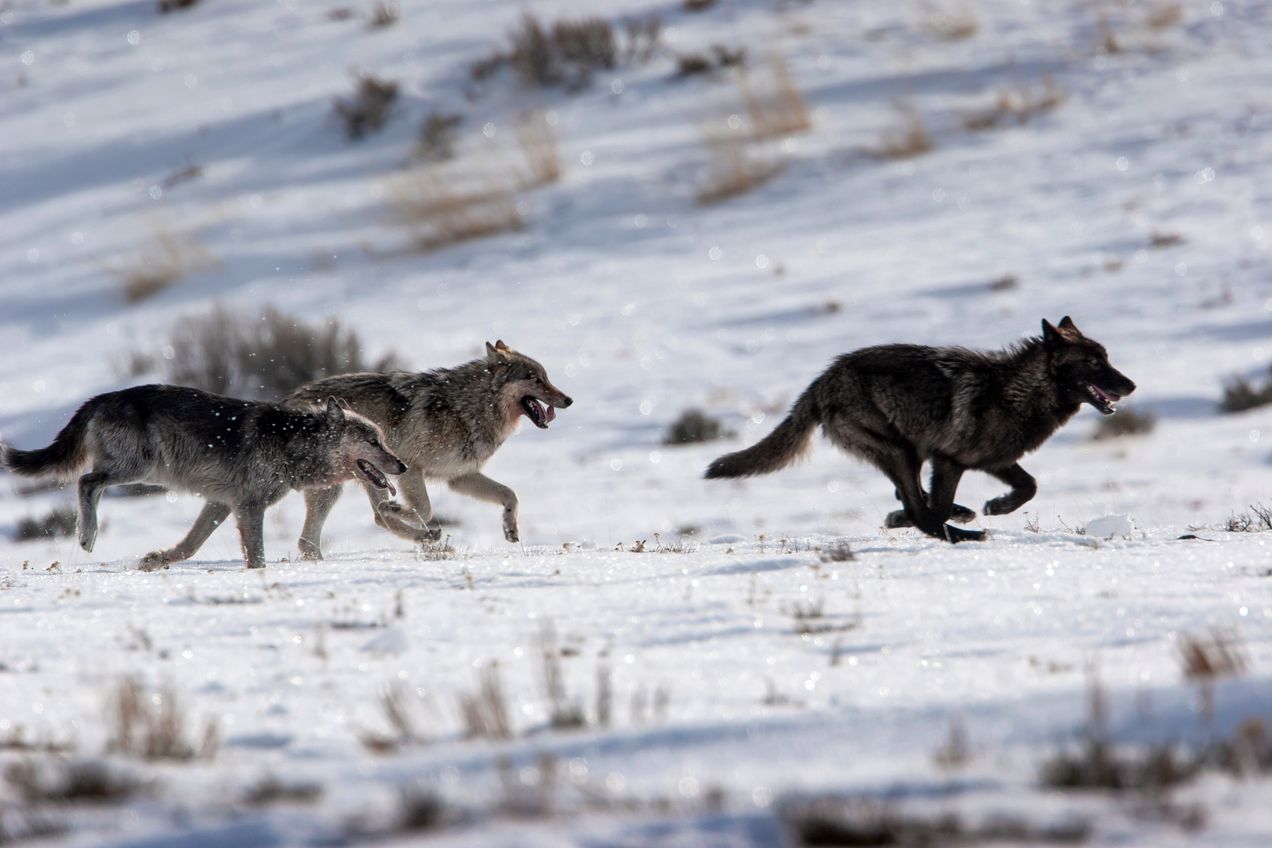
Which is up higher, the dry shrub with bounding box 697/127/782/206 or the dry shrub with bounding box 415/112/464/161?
the dry shrub with bounding box 415/112/464/161

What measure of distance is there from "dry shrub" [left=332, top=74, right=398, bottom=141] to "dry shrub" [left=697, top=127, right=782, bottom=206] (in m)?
5.84

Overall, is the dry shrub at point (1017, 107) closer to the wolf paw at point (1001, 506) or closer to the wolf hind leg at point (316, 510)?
the wolf paw at point (1001, 506)

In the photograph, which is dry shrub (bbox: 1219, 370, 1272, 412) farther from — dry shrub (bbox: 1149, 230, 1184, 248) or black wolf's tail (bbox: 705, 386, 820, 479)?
black wolf's tail (bbox: 705, 386, 820, 479)

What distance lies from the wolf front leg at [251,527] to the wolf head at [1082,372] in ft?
16.5

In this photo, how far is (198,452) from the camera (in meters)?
8.51

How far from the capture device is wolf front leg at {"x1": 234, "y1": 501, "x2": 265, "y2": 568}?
8336mm

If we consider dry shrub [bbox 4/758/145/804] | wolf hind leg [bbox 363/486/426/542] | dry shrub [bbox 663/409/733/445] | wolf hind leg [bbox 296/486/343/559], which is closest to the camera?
dry shrub [bbox 4/758/145/804]

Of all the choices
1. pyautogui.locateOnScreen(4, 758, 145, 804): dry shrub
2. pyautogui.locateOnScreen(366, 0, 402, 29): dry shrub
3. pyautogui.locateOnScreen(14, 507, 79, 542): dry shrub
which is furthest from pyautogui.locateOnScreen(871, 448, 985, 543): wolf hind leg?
pyautogui.locateOnScreen(366, 0, 402, 29): dry shrub

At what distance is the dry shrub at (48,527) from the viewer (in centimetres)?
1171

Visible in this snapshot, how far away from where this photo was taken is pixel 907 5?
24781 mm

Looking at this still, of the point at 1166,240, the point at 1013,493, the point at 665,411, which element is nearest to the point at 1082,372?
the point at 1013,493

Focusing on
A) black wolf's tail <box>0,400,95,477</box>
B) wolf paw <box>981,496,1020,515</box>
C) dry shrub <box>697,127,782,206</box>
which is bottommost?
wolf paw <box>981,496,1020,515</box>

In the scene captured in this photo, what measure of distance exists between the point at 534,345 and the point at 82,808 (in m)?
13.3

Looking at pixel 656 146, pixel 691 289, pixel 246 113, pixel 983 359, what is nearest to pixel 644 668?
pixel 983 359
